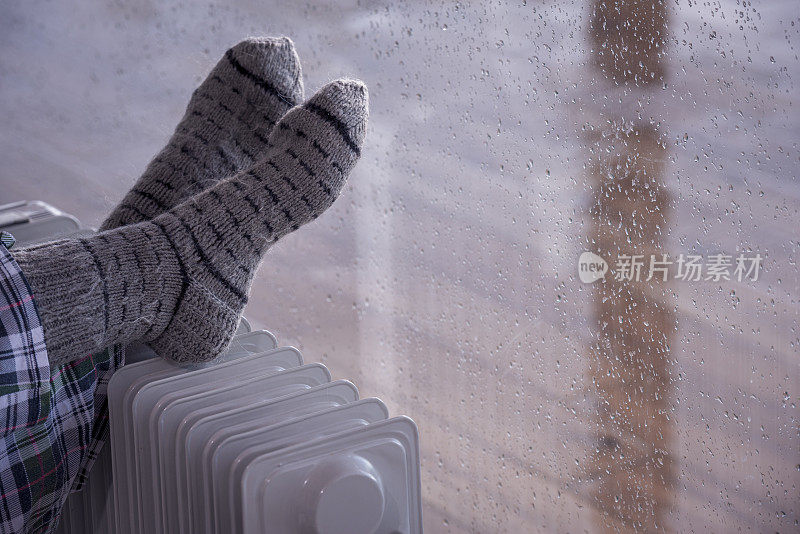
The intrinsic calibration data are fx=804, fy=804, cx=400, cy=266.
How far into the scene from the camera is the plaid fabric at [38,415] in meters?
0.55

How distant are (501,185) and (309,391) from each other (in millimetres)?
484

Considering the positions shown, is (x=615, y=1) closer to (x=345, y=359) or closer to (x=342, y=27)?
(x=342, y=27)

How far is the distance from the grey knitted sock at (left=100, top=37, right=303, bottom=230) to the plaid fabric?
0.81 ft

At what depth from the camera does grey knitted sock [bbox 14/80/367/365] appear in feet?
1.96

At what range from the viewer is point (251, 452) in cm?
55

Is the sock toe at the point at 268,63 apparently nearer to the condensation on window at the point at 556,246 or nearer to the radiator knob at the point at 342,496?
the condensation on window at the point at 556,246

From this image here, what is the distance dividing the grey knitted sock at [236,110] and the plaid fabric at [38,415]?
0.25 metres

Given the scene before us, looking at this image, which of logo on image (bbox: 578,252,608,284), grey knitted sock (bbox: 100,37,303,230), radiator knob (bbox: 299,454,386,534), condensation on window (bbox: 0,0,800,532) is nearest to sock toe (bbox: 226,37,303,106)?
grey knitted sock (bbox: 100,37,303,230)

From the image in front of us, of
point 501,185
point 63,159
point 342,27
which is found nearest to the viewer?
point 501,185

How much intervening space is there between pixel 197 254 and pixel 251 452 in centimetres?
20

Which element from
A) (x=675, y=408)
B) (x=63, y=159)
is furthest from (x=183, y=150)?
(x=63, y=159)

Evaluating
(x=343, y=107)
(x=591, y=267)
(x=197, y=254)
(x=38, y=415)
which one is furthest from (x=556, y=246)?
(x=38, y=415)

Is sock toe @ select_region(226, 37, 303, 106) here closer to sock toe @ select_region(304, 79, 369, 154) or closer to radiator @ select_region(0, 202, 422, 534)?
sock toe @ select_region(304, 79, 369, 154)

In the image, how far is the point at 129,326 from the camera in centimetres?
65
